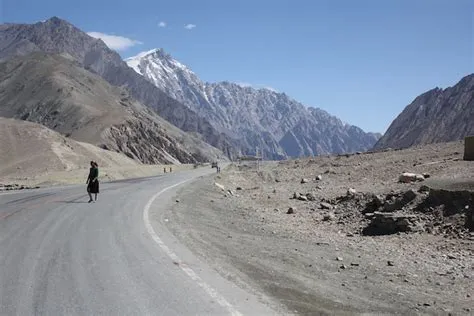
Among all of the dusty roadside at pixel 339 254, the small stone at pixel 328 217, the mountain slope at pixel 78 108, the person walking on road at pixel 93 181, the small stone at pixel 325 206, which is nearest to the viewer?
the dusty roadside at pixel 339 254

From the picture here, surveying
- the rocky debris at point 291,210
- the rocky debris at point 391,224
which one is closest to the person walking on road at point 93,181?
the rocky debris at point 291,210

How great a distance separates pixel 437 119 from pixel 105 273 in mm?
167444

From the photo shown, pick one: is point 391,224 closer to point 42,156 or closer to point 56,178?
point 56,178

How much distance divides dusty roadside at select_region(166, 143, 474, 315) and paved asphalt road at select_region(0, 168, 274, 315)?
1.98 feet

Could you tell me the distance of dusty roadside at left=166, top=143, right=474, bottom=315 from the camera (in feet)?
25.5

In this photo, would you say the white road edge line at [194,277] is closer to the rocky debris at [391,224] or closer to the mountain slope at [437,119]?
the rocky debris at [391,224]

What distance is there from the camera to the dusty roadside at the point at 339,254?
25.5ft

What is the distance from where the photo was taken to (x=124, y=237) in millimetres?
12188

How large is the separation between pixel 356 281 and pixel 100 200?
14.5 m

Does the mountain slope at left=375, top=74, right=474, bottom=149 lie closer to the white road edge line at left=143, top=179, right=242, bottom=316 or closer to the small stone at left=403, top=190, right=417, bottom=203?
the small stone at left=403, top=190, right=417, bottom=203

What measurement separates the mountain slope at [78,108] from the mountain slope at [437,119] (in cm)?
6453

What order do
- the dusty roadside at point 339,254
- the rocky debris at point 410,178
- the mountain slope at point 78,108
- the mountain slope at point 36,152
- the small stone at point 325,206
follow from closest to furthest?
the dusty roadside at point 339,254
the small stone at point 325,206
the rocky debris at point 410,178
the mountain slope at point 36,152
the mountain slope at point 78,108

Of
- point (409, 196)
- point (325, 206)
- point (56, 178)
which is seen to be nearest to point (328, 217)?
point (325, 206)

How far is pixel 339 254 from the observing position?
11.2 meters
